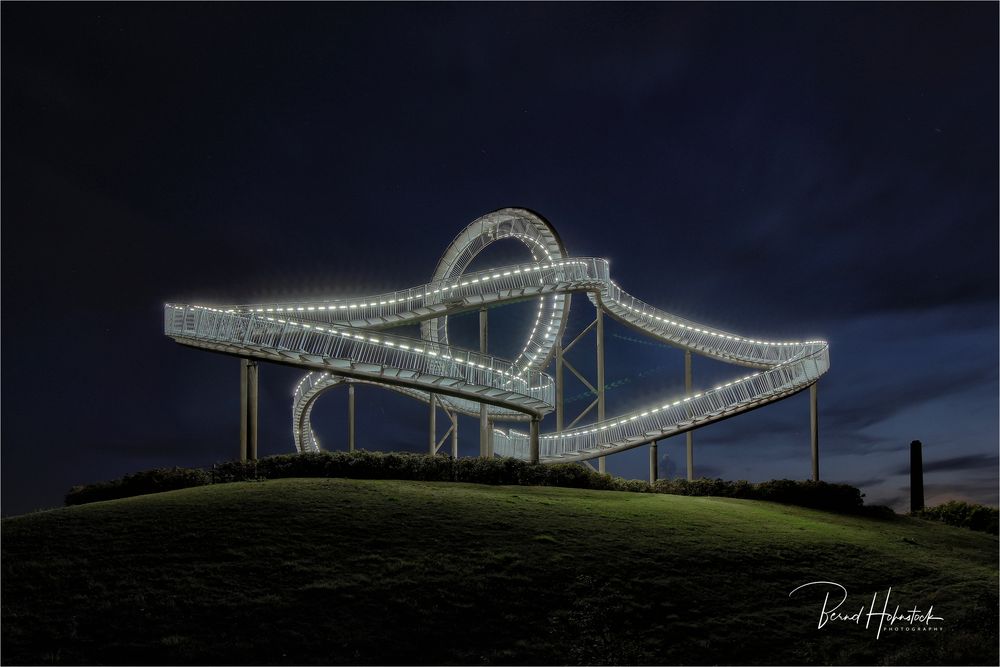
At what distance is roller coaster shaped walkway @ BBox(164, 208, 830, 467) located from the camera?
23797 mm

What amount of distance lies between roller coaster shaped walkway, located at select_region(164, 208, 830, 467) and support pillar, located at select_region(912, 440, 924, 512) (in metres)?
4.38

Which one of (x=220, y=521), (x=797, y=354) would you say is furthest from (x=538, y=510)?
(x=797, y=354)

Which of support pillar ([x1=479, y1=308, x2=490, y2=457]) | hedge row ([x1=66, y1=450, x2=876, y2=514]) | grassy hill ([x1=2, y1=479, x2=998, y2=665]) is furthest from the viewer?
support pillar ([x1=479, y1=308, x2=490, y2=457])

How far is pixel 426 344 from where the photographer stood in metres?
25.2

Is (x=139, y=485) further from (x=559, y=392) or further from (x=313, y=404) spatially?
(x=313, y=404)

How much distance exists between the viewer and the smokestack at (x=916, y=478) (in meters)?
28.0

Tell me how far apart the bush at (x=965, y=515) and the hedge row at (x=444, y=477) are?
284 centimetres

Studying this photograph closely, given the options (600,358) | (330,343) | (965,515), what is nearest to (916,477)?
(965,515)

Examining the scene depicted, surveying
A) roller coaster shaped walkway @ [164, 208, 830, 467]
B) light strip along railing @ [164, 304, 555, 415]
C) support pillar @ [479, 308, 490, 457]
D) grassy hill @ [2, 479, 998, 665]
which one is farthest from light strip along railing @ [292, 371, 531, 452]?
grassy hill @ [2, 479, 998, 665]

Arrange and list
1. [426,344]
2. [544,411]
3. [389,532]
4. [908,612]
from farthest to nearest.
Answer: [544,411] < [426,344] < [389,532] < [908,612]

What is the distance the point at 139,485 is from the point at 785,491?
790 inches

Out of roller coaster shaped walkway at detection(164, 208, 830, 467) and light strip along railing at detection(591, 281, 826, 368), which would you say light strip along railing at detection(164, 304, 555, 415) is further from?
light strip along railing at detection(591, 281, 826, 368)

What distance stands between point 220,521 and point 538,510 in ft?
22.6

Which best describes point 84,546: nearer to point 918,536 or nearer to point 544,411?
point 544,411
